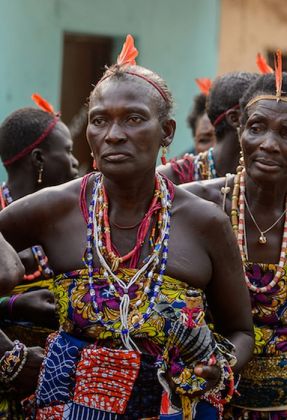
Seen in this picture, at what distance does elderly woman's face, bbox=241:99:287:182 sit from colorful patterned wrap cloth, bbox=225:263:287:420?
0.46 meters

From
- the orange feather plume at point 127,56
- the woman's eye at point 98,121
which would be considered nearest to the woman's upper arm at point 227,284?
the woman's eye at point 98,121

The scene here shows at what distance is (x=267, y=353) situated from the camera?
4484 mm

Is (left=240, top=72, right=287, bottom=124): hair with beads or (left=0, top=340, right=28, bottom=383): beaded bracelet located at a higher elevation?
(left=240, top=72, right=287, bottom=124): hair with beads

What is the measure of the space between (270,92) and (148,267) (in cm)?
130

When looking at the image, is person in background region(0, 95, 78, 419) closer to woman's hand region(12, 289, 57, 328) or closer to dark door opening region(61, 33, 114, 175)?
woman's hand region(12, 289, 57, 328)

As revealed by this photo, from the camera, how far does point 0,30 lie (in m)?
9.90

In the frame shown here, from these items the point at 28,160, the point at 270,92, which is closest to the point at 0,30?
the point at 28,160

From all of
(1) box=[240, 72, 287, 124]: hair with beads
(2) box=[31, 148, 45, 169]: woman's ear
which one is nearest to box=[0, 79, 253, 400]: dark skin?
(1) box=[240, 72, 287, 124]: hair with beads

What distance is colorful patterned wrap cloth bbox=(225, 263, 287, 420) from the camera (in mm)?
4488

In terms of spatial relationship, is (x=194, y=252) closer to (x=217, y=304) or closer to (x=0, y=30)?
(x=217, y=304)

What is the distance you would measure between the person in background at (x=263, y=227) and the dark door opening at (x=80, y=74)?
6975mm

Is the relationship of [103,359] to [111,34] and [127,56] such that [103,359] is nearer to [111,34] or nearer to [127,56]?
[127,56]

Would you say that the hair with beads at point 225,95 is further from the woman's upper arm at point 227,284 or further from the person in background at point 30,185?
the woman's upper arm at point 227,284

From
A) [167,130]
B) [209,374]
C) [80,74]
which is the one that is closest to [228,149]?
[167,130]
